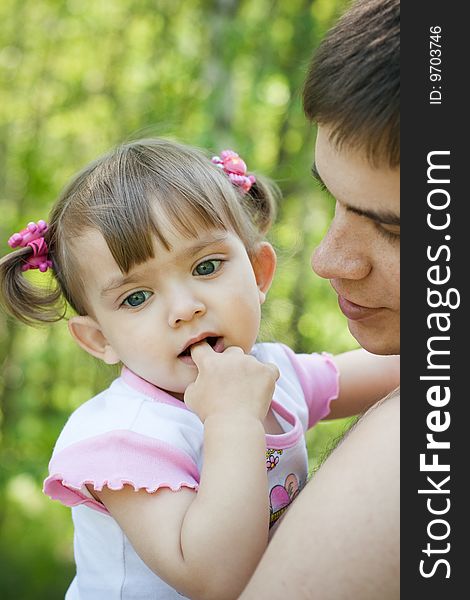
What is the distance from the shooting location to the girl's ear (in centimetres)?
206

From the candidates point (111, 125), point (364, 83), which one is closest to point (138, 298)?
point (364, 83)

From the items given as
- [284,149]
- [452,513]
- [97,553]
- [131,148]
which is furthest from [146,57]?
[452,513]

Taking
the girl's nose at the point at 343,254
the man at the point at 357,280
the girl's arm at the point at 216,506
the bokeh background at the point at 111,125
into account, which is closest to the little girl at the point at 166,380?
the girl's arm at the point at 216,506

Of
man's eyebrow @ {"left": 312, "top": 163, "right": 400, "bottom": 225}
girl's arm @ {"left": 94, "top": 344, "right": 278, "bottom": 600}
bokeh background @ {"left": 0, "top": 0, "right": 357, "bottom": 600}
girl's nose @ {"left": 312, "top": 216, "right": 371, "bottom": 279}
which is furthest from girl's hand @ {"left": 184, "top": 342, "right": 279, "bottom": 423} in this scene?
bokeh background @ {"left": 0, "top": 0, "right": 357, "bottom": 600}

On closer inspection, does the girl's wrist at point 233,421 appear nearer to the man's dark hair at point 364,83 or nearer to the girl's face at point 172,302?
the girl's face at point 172,302

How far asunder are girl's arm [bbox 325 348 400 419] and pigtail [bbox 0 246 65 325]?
73cm

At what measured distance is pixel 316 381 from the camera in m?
2.21

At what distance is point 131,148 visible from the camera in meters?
1.97

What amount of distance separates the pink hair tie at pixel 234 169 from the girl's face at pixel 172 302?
0.85ft

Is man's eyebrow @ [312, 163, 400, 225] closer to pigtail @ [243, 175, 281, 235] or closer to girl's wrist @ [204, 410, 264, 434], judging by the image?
girl's wrist @ [204, 410, 264, 434]

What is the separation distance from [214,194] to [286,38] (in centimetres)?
337

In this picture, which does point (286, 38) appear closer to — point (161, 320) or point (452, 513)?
point (161, 320)

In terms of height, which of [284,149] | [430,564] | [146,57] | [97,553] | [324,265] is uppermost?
[146,57]

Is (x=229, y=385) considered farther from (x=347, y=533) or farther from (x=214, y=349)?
(x=347, y=533)
